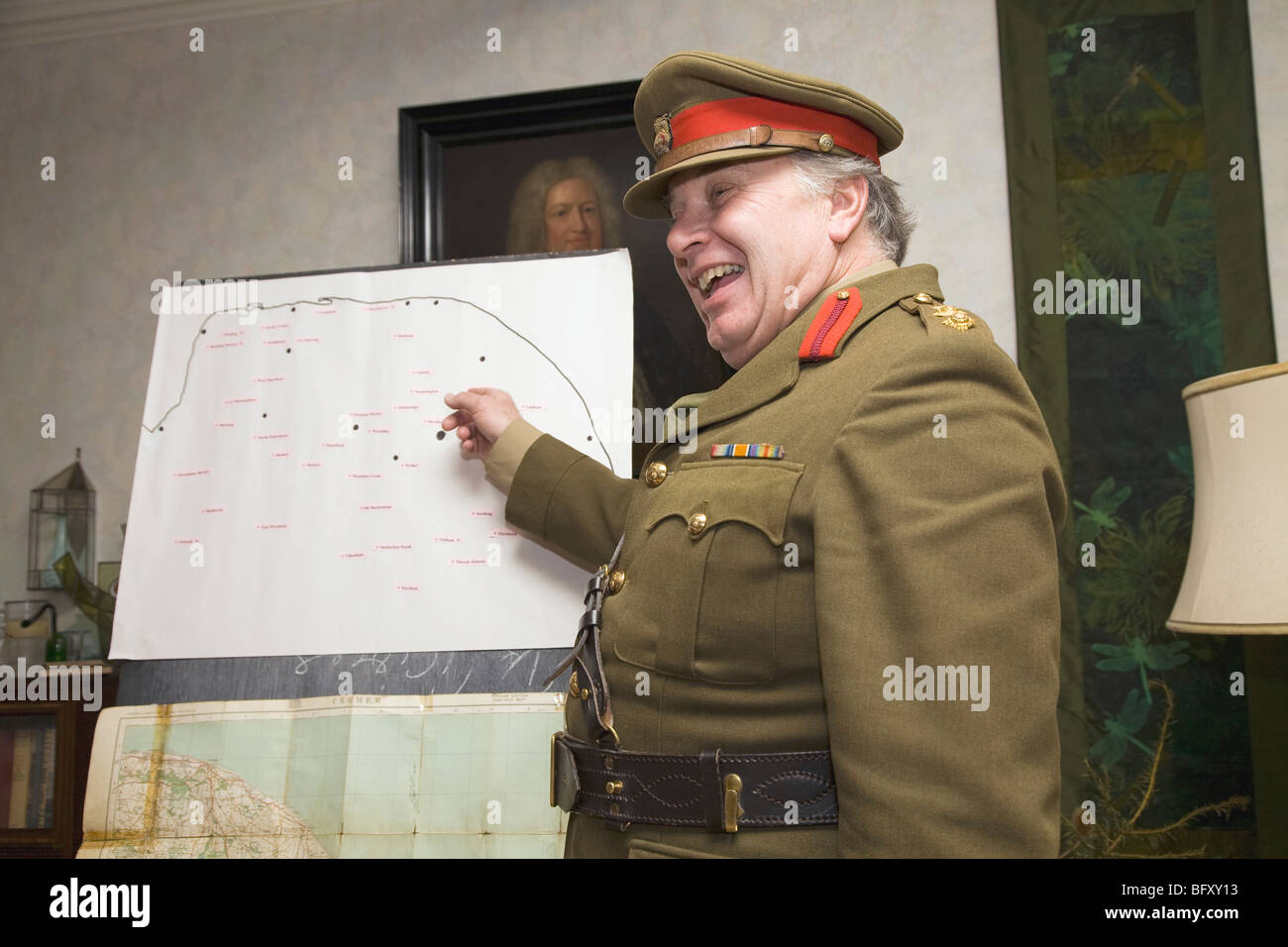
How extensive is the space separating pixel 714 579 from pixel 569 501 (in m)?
0.52

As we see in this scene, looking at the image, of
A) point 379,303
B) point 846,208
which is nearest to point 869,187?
point 846,208

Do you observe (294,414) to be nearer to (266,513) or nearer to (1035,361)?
(266,513)

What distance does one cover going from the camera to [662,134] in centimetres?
138

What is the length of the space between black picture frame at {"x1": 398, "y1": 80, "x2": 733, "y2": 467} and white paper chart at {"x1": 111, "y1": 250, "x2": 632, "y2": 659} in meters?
0.48

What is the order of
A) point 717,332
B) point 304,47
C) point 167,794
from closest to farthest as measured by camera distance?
1. point 717,332
2. point 167,794
3. point 304,47

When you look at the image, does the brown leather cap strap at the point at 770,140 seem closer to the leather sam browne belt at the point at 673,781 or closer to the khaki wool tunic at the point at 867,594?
the khaki wool tunic at the point at 867,594

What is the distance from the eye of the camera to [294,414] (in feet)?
5.62

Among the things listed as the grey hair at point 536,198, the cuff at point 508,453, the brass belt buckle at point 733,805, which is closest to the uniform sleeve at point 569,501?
the cuff at point 508,453

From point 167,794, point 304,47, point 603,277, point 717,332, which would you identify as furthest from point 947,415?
point 304,47

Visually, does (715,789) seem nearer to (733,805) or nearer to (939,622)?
(733,805)

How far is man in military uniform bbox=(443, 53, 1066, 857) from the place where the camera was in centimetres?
90

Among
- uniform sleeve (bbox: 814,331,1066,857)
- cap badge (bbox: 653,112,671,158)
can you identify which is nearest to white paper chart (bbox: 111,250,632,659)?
cap badge (bbox: 653,112,671,158)

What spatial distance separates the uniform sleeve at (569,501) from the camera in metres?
1.52
